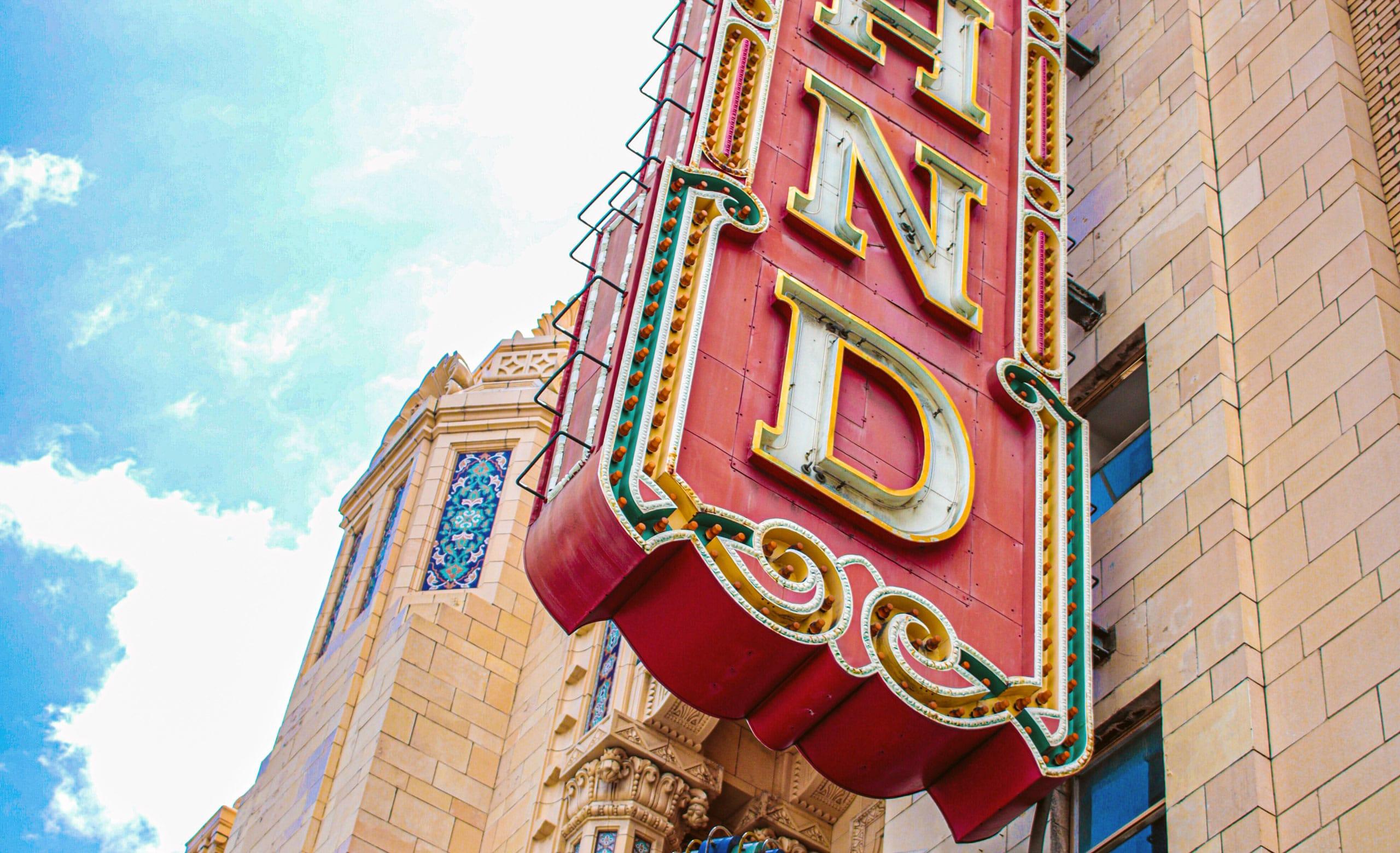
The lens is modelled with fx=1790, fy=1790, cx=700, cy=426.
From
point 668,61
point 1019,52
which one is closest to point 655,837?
point 668,61

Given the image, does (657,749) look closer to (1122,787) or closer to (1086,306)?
(1086,306)

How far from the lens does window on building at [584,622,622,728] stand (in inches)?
739

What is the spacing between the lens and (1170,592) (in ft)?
40.7

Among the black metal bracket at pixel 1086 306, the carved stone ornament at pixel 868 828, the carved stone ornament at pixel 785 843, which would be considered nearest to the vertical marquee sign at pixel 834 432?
the black metal bracket at pixel 1086 306

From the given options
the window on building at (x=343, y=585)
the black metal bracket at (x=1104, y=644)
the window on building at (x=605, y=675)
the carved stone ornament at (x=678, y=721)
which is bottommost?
the black metal bracket at (x=1104, y=644)

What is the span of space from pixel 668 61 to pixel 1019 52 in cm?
379

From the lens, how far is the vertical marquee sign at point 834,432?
11.4m

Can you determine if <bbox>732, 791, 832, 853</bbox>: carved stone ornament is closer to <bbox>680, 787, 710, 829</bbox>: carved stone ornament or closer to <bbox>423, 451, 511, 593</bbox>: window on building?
<bbox>680, 787, 710, 829</bbox>: carved stone ornament

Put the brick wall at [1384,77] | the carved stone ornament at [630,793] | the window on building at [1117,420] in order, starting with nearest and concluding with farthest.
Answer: the brick wall at [1384,77] < the window on building at [1117,420] < the carved stone ornament at [630,793]

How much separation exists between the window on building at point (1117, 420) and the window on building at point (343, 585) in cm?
1207

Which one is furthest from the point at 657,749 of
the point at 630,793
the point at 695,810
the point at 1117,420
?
the point at 1117,420

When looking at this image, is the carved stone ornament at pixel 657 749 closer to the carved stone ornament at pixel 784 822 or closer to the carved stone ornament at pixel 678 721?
the carved stone ornament at pixel 678 721

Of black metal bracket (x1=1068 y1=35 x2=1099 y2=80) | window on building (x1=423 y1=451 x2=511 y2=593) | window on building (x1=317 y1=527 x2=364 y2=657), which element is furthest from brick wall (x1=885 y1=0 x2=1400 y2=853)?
window on building (x1=317 y1=527 x2=364 y2=657)

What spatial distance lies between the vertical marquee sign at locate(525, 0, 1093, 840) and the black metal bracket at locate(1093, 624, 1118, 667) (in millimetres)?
462
